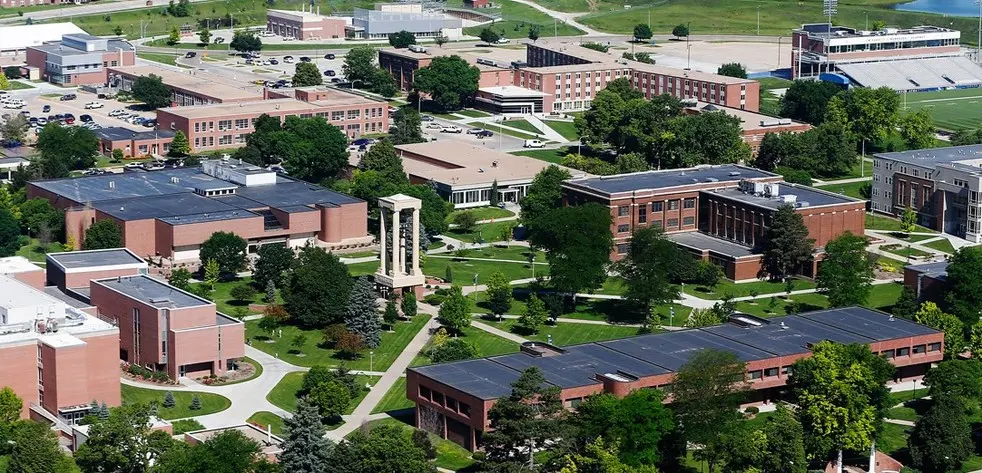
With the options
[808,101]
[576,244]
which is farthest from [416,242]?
[808,101]

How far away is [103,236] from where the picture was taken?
109 m

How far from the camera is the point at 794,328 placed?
91125 millimetres

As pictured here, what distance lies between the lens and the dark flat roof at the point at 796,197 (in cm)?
11344

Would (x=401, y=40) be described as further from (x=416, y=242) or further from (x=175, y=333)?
(x=175, y=333)

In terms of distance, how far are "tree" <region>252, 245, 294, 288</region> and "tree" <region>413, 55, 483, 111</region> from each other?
5921 centimetres

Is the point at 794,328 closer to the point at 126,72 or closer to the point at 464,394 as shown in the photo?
the point at 464,394

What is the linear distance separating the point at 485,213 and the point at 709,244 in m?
18.1

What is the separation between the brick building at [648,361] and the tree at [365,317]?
34.9ft

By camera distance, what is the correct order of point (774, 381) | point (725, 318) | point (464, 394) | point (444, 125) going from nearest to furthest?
point (464, 394) → point (774, 381) → point (725, 318) → point (444, 125)

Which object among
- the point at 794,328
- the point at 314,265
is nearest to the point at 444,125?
the point at 314,265

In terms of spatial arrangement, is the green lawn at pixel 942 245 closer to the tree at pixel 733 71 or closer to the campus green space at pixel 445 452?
the campus green space at pixel 445 452

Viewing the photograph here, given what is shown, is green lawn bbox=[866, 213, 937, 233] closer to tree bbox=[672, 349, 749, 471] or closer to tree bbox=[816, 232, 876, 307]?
tree bbox=[816, 232, 876, 307]

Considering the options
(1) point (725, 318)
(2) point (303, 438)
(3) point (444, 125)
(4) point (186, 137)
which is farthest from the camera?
(3) point (444, 125)

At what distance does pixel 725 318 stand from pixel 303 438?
3048cm
